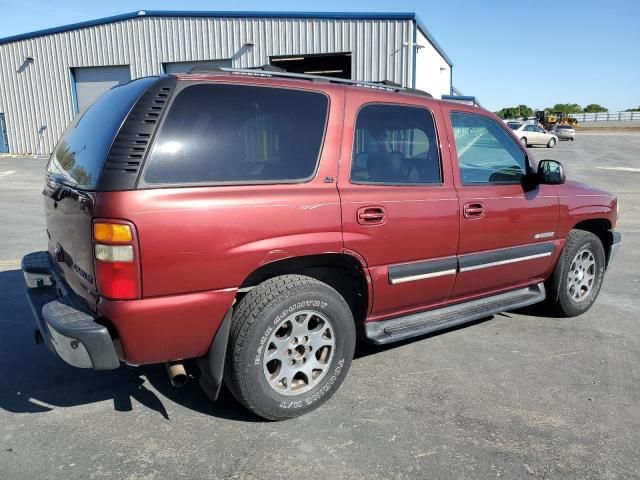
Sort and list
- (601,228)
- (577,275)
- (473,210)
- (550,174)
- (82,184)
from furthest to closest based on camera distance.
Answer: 1. (601,228)
2. (577,275)
3. (550,174)
4. (473,210)
5. (82,184)

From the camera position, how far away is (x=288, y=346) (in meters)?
2.96

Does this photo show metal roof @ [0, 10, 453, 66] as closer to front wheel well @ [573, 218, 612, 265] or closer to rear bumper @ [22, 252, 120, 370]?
front wheel well @ [573, 218, 612, 265]

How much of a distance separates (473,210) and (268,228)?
5.33 ft

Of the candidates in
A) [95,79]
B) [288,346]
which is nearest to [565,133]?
[95,79]

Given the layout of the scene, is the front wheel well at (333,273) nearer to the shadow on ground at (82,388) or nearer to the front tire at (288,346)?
the front tire at (288,346)

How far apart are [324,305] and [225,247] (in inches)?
27.4

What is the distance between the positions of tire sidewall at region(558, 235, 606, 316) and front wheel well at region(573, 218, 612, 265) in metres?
0.12

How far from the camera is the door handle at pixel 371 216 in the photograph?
10.1ft

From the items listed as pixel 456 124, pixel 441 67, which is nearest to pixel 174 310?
pixel 456 124

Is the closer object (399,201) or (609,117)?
(399,201)

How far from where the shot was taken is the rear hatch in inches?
101

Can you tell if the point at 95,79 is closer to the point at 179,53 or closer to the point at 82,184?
the point at 179,53

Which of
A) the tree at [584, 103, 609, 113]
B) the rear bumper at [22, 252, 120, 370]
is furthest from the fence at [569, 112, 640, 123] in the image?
the rear bumper at [22, 252, 120, 370]

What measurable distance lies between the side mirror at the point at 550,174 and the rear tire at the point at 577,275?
2.16 ft
